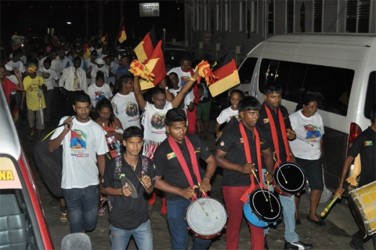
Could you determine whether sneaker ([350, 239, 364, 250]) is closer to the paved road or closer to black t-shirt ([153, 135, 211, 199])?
the paved road

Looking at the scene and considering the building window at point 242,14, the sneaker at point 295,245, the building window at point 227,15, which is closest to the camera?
the sneaker at point 295,245

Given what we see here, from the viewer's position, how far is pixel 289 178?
674 centimetres

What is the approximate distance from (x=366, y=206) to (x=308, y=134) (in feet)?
6.67

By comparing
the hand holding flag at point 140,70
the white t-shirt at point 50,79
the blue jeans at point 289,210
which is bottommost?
the blue jeans at point 289,210

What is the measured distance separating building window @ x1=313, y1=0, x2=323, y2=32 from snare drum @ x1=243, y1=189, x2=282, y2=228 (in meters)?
13.7

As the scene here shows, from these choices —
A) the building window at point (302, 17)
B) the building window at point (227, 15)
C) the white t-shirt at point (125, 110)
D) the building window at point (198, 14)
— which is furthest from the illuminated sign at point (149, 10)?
the white t-shirt at point (125, 110)

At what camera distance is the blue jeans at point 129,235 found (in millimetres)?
5680

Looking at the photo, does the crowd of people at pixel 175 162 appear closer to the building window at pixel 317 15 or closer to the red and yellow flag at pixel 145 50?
the red and yellow flag at pixel 145 50

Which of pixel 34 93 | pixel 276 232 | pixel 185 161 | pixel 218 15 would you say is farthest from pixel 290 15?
pixel 185 161

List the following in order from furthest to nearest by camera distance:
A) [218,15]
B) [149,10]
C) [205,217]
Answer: [149,10] < [218,15] < [205,217]

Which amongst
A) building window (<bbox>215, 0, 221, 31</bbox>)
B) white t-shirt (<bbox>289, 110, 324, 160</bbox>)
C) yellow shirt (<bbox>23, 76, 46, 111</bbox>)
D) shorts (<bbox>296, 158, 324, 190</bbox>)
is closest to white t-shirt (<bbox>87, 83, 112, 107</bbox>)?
yellow shirt (<bbox>23, 76, 46, 111</bbox>)

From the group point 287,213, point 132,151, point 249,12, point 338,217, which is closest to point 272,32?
point 249,12

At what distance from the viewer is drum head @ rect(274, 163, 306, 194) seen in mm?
6684

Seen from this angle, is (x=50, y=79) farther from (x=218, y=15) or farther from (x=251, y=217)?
(x=218, y=15)
